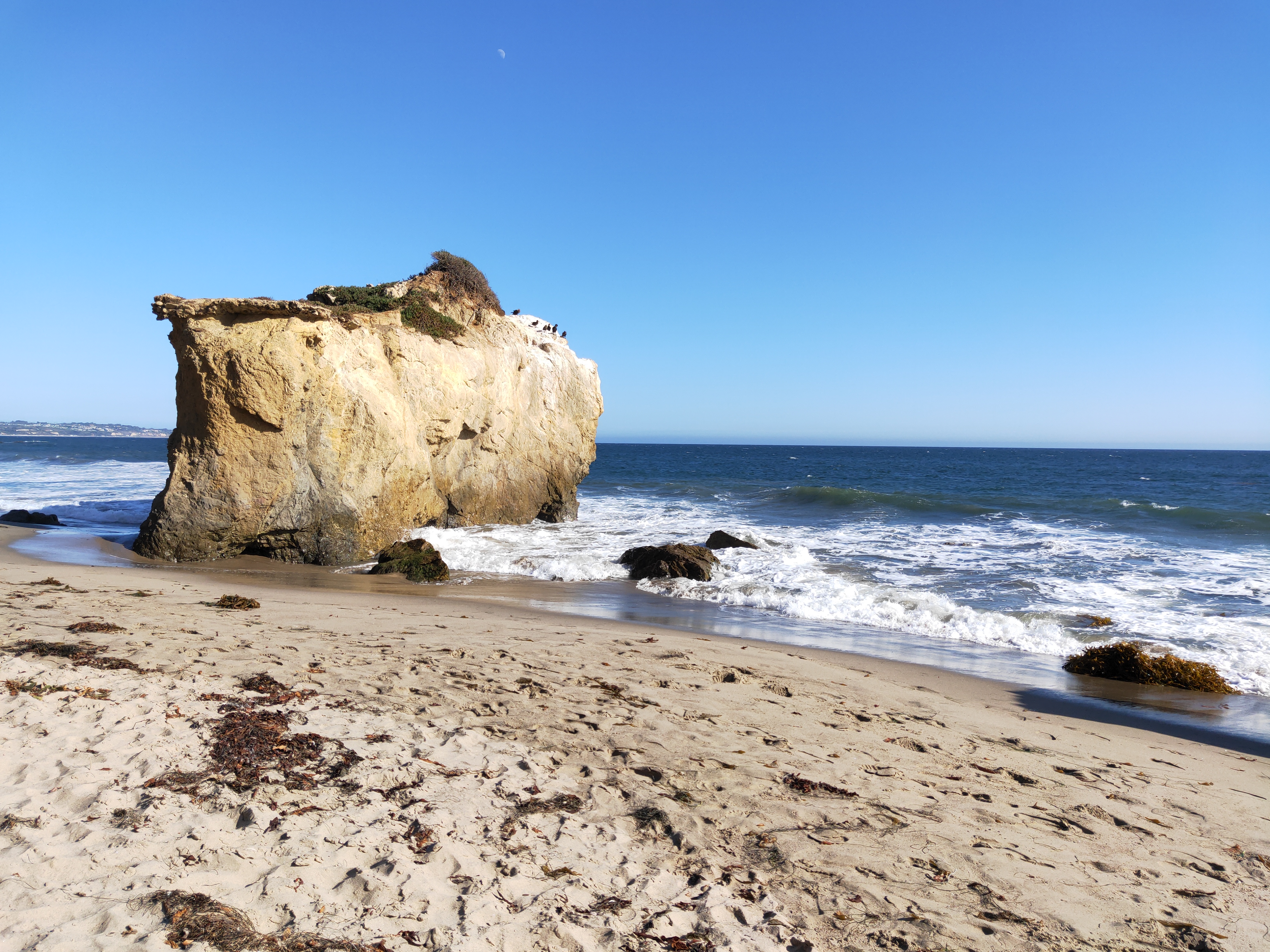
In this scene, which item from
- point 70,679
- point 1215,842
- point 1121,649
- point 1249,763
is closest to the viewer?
point 1215,842

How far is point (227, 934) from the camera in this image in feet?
8.34

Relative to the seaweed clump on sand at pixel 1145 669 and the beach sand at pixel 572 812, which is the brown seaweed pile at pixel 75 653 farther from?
the seaweed clump on sand at pixel 1145 669

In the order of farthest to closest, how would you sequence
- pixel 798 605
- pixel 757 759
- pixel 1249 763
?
pixel 798 605
pixel 1249 763
pixel 757 759

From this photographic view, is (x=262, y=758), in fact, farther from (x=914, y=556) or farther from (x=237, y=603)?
(x=914, y=556)

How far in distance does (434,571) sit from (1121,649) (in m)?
9.59

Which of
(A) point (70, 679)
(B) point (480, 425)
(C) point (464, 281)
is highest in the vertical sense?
(C) point (464, 281)

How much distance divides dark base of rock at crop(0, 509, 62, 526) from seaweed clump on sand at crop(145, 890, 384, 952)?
18.0 m

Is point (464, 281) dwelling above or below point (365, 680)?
above

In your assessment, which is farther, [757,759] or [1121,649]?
[1121,649]

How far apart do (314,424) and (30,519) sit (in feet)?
30.1

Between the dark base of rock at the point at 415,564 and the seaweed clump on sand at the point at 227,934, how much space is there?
9.31 meters

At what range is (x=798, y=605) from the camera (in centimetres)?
1081

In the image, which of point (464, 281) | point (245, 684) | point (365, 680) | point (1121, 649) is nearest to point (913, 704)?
point (1121, 649)

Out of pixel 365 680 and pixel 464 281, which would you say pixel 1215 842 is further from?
pixel 464 281
